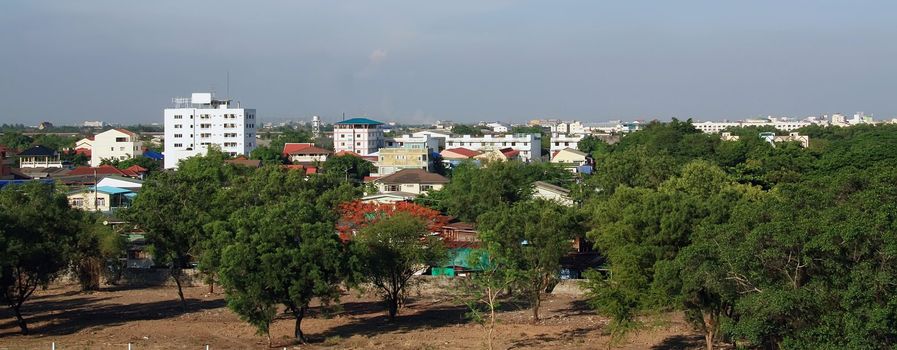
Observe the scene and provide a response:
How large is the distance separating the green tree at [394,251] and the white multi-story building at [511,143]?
62.0 metres

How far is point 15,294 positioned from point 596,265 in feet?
57.5

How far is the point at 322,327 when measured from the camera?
2420cm

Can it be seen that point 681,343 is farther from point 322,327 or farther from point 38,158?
point 38,158

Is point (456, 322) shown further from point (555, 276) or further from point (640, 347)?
point (640, 347)

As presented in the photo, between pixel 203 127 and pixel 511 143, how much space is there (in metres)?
29.3

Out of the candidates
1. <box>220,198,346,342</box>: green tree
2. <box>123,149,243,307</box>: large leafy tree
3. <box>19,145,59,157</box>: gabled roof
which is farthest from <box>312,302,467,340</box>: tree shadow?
<box>19,145,59,157</box>: gabled roof

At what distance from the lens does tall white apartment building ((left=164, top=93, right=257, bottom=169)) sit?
253 feet

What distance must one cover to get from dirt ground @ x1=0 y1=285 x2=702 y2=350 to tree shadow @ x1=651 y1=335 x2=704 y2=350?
0.08 feet

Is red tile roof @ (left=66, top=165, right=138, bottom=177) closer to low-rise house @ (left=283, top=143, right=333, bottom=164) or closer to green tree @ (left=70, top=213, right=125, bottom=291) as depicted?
low-rise house @ (left=283, top=143, right=333, bottom=164)

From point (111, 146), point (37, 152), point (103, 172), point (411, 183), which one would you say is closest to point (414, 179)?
point (411, 183)

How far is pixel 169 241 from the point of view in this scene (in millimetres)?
27312

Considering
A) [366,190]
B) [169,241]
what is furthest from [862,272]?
[366,190]

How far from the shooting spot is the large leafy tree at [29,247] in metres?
21.6

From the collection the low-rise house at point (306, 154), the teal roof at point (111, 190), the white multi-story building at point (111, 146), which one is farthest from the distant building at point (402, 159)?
the white multi-story building at point (111, 146)
